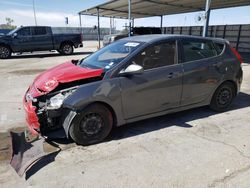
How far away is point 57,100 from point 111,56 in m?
1.40

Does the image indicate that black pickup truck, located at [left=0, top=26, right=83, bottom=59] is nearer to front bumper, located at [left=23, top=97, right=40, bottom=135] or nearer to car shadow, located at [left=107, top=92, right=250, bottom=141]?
front bumper, located at [left=23, top=97, right=40, bottom=135]

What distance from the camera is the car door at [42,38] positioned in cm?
1588

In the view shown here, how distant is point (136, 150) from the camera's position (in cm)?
350

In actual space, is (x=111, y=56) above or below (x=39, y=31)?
→ below

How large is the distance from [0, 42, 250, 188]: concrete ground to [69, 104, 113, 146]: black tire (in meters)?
0.14

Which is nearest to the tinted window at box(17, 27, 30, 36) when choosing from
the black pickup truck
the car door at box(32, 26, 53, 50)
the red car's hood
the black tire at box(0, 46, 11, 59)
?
the black pickup truck

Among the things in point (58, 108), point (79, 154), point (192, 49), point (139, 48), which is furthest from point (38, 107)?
point (192, 49)

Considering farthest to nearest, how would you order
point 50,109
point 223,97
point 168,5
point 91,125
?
point 168,5 → point 223,97 → point 91,125 → point 50,109

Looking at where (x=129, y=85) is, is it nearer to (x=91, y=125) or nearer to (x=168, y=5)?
(x=91, y=125)

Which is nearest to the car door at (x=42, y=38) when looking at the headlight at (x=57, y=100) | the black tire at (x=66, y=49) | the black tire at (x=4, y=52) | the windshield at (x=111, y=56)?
the black tire at (x=66, y=49)

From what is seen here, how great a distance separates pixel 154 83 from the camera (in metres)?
4.00

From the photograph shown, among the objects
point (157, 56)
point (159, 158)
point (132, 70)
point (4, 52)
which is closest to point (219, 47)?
point (157, 56)

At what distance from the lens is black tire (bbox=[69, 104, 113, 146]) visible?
3482 millimetres

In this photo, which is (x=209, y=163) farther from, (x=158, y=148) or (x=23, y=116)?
(x=23, y=116)
